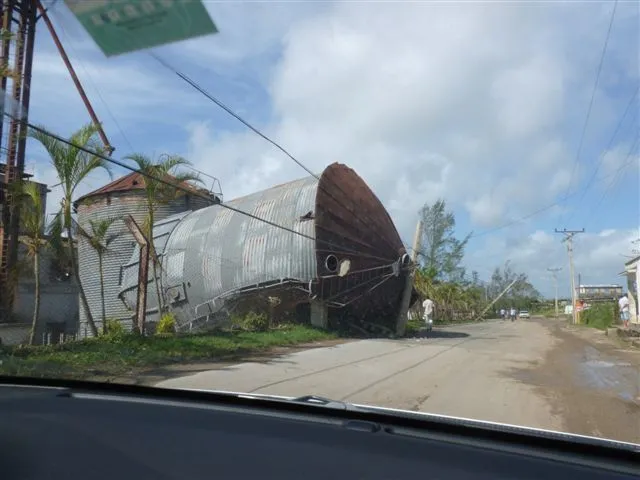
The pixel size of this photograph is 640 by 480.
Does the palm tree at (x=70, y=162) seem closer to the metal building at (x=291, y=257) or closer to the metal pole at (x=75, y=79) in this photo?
the metal pole at (x=75, y=79)

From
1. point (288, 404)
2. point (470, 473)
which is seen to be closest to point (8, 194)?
point (288, 404)

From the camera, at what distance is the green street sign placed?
3.90m

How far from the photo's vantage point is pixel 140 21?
402cm

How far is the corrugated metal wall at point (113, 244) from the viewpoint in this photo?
2598 cm

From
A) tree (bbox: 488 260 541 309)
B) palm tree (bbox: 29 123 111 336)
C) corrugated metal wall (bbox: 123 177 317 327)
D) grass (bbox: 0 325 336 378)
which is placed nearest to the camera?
Answer: grass (bbox: 0 325 336 378)

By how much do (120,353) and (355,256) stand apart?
41.5 ft

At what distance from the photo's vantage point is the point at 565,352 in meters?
17.5

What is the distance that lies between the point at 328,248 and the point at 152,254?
6777 mm

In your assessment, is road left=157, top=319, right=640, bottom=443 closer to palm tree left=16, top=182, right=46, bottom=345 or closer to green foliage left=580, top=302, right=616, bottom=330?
palm tree left=16, top=182, right=46, bottom=345

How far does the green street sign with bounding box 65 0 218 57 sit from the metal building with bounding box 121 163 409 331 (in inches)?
613

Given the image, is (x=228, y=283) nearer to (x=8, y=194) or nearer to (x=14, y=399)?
(x=8, y=194)

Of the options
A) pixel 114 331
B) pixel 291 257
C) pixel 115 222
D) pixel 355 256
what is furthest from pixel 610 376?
pixel 115 222

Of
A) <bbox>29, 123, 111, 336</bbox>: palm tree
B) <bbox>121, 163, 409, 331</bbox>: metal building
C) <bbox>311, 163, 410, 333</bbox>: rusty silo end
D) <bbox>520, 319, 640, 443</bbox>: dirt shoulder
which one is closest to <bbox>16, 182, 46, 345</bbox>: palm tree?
<bbox>29, 123, 111, 336</bbox>: palm tree

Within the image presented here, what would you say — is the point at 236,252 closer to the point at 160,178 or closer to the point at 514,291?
the point at 160,178
